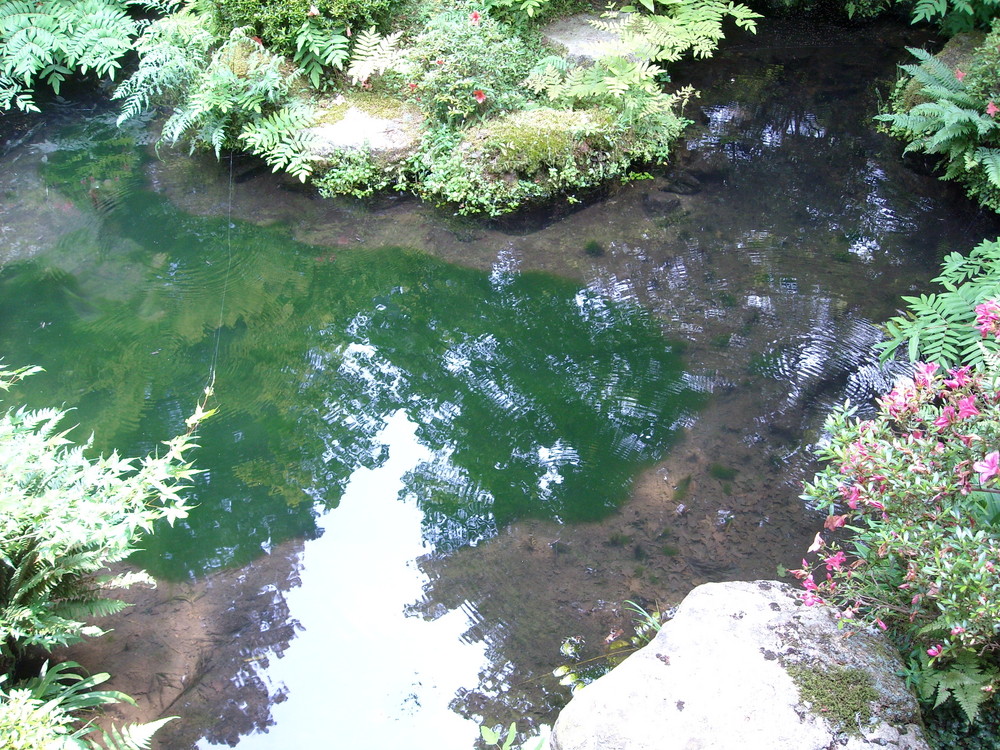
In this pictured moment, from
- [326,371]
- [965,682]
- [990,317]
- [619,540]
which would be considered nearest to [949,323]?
[990,317]

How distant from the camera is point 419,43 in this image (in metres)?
7.00

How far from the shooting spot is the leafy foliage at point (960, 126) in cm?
587

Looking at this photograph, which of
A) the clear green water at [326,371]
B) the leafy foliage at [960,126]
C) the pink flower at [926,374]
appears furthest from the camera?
the leafy foliage at [960,126]

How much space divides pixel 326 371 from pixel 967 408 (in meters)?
4.03

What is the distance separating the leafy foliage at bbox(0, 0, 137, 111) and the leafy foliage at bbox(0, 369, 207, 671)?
5.50 meters

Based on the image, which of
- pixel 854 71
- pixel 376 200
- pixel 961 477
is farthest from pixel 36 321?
pixel 854 71

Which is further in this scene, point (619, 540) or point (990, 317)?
point (619, 540)

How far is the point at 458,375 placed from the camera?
17.3 feet

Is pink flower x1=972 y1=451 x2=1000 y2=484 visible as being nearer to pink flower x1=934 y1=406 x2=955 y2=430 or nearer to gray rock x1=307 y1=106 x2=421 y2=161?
pink flower x1=934 y1=406 x2=955 y2=430

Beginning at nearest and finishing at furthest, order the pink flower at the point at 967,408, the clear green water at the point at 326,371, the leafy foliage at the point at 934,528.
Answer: the leafy foliage at the point at 934,528, the pink flower at the point at 967,408, the clear green water at the point at 326,371

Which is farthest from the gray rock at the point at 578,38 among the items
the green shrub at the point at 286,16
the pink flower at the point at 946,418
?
the pink flower at the point at 946,418

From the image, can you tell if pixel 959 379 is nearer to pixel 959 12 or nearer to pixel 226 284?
pixel 226 284

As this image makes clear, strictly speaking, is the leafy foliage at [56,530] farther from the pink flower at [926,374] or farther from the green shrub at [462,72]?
the green shrub at [462,72]

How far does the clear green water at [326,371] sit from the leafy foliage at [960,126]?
305 centimetres
